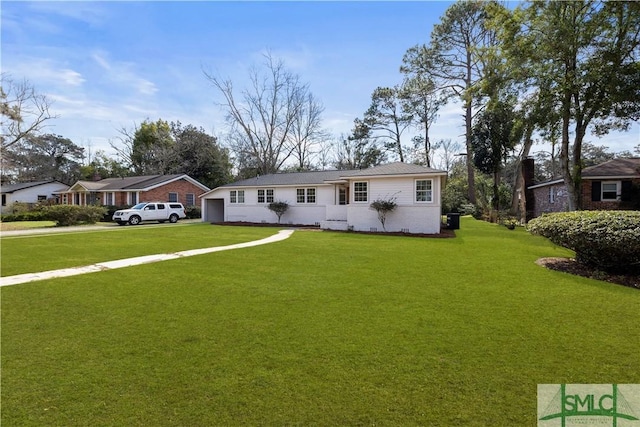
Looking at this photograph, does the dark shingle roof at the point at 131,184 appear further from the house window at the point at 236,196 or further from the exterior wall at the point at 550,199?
the exterior wall at the point at 550,199

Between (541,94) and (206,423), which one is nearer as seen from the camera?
(206,423)

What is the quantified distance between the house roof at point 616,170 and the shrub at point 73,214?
3262cm

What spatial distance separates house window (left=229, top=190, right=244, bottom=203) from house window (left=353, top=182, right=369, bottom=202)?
1013 cm

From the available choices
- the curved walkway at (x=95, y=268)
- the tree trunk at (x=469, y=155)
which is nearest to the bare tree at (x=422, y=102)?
the tree trunk at (x=469, y=155)

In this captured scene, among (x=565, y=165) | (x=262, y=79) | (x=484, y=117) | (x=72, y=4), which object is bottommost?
(x=565, y=165)

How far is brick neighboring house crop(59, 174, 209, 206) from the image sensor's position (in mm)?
30391

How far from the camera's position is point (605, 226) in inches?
292

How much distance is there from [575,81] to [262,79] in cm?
2921

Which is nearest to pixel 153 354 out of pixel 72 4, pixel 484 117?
pixel 72 4

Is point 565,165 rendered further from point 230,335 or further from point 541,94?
point 230,335

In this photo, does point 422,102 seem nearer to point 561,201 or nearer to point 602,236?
point 561,201

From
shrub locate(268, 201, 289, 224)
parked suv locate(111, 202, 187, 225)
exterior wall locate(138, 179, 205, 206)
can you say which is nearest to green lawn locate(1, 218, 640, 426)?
shrub locate(268, 201, 289, 224)

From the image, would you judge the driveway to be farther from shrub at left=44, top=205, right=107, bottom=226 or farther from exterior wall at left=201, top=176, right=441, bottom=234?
shrub at left=44, top=205, right=107, bottom=226

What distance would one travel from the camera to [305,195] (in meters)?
22.8
